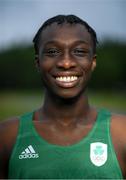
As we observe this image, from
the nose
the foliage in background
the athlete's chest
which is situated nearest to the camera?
the nose

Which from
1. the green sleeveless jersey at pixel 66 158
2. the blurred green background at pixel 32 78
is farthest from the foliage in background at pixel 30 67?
the green sleeveless jersey at pixel 66 158

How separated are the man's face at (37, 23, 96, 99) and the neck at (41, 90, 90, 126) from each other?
77mm

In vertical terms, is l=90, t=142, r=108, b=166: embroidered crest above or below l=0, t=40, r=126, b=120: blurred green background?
above

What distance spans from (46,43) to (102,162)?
24.9 inches

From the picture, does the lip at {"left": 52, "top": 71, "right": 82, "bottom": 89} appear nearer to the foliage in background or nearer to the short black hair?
the short black hair

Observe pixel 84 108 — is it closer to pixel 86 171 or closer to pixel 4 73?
pixel 86 171

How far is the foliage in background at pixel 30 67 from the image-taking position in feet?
96.1

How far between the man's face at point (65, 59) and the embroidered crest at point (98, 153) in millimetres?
265

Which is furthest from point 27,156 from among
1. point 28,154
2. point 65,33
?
point 65,33

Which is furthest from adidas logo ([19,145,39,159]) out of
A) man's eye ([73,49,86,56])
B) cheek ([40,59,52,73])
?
man's eye ([73,49,86,56])

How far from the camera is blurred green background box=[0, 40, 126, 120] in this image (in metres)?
Result: 29.5

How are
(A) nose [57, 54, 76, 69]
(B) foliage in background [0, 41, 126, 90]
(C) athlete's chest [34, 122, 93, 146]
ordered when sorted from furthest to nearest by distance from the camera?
(B) foliage in background [0, 41, 126, 90] → (C) athlete's chest [34, 122, 93, 146] → (A) nose [57, 54, 76, 69]

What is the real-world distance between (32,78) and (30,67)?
227 centimetres

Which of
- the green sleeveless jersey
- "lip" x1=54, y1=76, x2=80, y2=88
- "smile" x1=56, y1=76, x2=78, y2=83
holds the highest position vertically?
"smile" x1=56, y1=76, x2=78, y2=83
